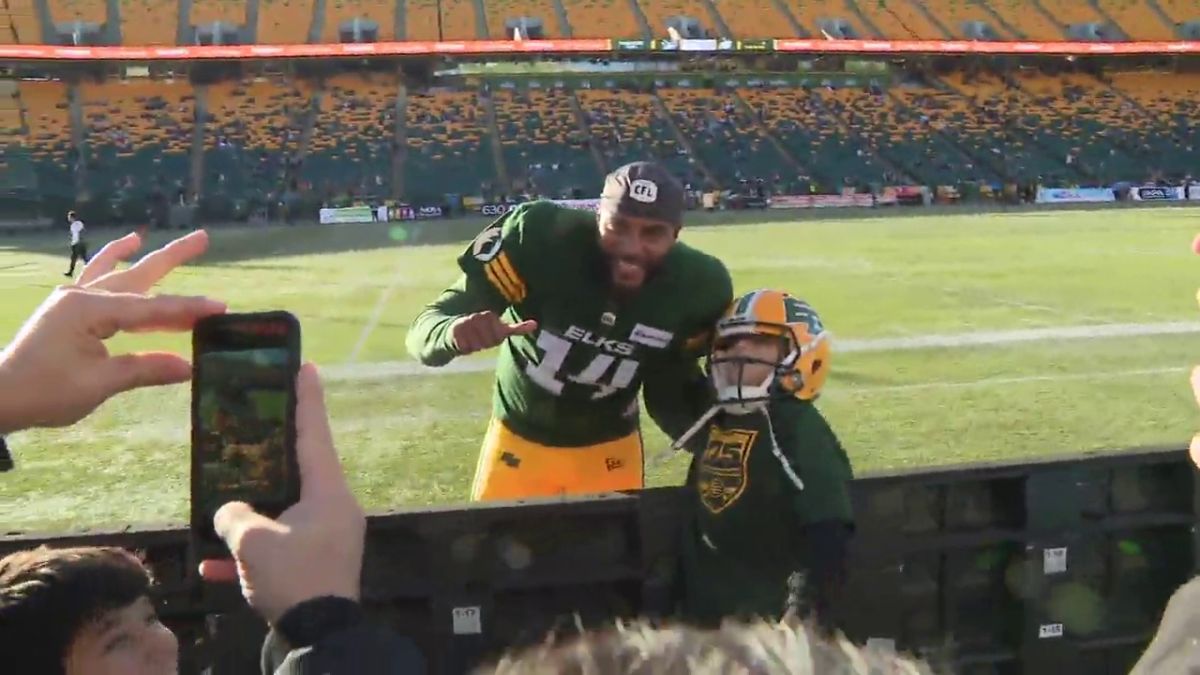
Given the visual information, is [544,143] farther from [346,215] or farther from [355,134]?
[346,215]

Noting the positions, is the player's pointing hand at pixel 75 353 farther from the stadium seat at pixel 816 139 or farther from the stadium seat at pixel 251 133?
the stadium seat at pixel 816 139

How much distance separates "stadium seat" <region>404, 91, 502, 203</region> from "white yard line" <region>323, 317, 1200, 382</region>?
22.9 metres

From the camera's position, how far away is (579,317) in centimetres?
329

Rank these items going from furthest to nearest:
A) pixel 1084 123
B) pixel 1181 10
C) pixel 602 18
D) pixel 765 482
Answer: pixel 1181 10, pixel 602 18, pixel 1084 123, pixel 765 482

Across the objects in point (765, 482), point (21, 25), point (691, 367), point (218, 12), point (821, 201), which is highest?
point (218, 12)

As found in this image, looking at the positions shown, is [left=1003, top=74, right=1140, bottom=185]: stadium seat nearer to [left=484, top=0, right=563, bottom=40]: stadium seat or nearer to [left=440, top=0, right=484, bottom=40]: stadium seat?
[left=484, top=0, right=563, bottom=40]: stadium seat

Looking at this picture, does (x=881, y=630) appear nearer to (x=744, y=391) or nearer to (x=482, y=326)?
(x=744, y=391)

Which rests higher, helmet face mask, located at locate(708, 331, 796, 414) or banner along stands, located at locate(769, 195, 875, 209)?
helmet face mask, located at locate(708, 331, 796, 414)

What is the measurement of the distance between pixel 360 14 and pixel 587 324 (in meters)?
40.8

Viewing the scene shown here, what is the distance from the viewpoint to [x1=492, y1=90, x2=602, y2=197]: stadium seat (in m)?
34.0

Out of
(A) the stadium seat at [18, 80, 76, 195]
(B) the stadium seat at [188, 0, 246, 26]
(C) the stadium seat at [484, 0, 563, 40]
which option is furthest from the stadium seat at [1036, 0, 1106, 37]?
(A) the stadium seat at [18, 80, 76, 195]

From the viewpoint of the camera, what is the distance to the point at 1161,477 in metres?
3.02

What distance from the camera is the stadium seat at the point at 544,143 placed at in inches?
1340

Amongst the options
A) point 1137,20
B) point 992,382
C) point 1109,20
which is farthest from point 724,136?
point 992,382
